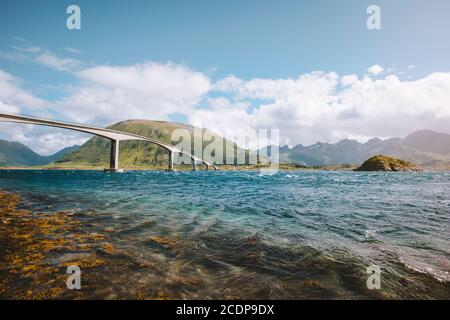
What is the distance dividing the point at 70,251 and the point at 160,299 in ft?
15.2

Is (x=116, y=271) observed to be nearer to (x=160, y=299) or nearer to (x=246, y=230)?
(x=160, y=299)

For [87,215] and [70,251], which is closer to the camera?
[70,251]

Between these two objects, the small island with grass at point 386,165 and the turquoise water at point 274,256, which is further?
the small island with grass at point 386,165

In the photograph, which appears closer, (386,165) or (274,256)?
(274,256)

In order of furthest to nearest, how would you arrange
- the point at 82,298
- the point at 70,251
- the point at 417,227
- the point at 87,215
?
the point at 87,215
the point at 417,227
the point at 70,251
the point at 82,298

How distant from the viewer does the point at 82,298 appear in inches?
202

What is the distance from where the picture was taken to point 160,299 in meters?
5.31

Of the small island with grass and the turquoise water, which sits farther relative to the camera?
the small island with grass

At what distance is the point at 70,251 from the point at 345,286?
843 centimetres

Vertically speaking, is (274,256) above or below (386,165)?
below
